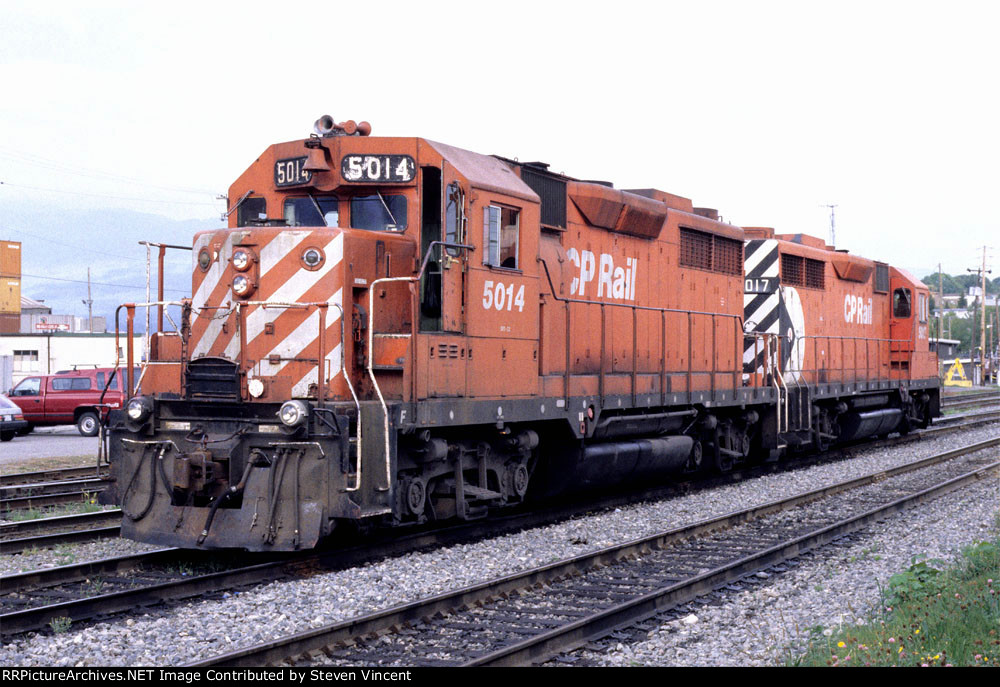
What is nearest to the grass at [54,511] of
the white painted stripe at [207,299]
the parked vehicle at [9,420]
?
the white painted stripe at [207,299]

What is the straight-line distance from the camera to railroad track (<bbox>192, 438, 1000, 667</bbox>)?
5750 millimetres

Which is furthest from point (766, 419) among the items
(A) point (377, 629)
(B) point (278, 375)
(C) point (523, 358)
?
(A) point (377, 629)

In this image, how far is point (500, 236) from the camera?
371 inches

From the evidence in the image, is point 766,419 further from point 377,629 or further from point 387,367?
point 377,629

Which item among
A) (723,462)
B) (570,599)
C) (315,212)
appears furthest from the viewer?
(723,462)

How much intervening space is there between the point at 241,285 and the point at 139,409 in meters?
1.37

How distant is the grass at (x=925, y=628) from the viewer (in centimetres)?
521

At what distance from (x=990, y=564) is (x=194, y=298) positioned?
710cm


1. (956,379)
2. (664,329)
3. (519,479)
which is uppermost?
(664,329)

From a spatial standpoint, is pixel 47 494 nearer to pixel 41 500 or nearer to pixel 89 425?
pixel 41 500

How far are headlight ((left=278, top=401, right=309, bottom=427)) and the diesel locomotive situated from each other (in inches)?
1.6

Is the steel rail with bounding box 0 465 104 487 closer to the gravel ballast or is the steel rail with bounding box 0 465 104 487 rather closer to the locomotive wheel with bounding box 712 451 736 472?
the gravel ballast

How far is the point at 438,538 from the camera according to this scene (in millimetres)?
9297

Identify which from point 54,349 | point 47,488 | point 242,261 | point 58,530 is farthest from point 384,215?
point 54,349
